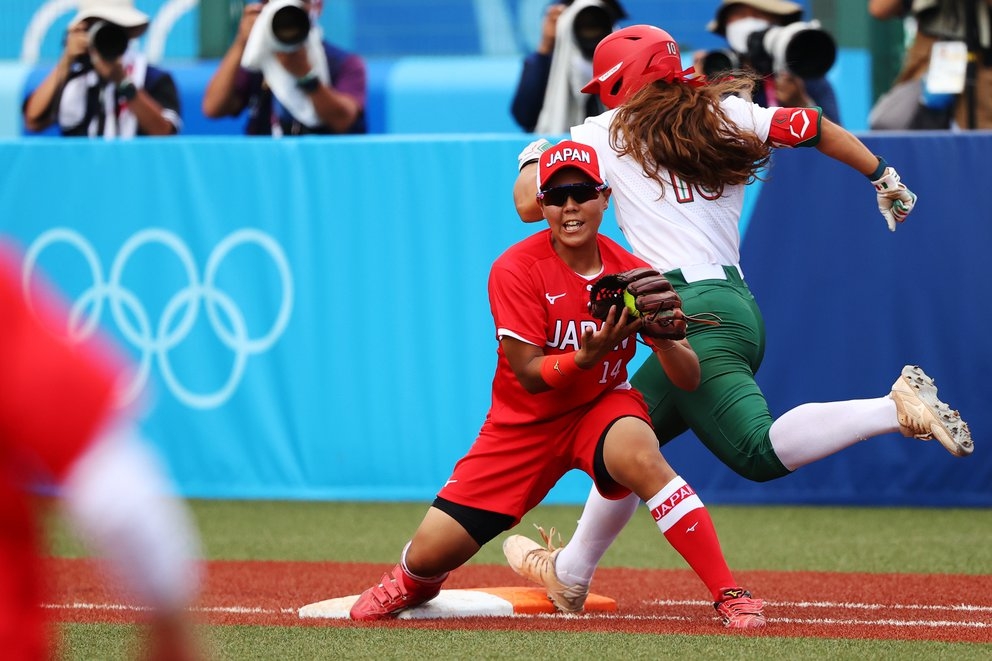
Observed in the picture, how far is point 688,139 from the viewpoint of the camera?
16.1 ft

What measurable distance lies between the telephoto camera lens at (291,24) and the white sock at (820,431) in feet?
16.1

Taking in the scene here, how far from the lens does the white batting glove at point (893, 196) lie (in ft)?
17.1

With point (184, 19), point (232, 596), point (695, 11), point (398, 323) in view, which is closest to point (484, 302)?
point (398, 323)

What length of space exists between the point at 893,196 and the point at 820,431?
3.26 ft

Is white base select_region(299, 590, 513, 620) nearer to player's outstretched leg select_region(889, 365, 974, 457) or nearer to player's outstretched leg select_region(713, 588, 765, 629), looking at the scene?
player's outstretched leg select_region(713, 588, 765, 629)

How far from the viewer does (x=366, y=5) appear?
1268 centimetres

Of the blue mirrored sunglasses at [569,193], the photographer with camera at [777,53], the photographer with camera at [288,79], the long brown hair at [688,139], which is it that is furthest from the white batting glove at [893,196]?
the photographer with camera at [288,79]

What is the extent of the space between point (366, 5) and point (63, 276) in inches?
202

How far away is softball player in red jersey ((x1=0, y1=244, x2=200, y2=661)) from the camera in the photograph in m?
1.77

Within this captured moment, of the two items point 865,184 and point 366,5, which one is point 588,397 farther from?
point 366,5

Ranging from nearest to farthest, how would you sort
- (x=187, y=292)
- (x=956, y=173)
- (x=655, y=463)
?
(x=655, y=463) < (x=956, y=173) < (x=187, y=292)

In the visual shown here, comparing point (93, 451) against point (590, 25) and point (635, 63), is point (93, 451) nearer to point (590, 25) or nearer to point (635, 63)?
point (635, 63)

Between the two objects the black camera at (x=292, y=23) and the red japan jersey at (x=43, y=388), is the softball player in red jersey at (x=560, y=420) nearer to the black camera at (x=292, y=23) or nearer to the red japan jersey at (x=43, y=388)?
the red japan jersey at (x=43, y=388)

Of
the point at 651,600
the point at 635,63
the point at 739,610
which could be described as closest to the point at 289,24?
the point at 635,63
